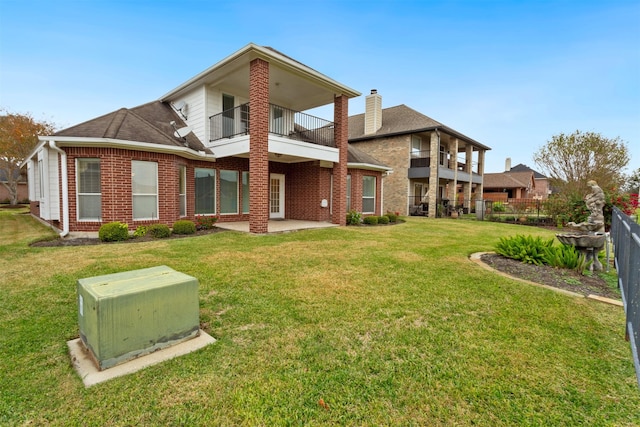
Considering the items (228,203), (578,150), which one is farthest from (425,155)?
(228,203)

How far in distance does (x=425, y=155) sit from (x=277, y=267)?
1980 cm

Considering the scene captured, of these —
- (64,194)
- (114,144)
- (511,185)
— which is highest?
(511,185)

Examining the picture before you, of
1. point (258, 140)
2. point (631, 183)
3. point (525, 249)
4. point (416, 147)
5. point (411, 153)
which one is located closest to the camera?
point (525, 249)

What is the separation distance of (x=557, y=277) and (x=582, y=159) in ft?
59.2

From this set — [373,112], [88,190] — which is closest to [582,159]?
[373,112]

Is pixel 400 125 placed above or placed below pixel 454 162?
above

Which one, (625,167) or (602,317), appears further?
(625,167)

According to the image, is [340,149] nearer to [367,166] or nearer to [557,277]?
[367,166]

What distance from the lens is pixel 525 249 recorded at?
245 inches

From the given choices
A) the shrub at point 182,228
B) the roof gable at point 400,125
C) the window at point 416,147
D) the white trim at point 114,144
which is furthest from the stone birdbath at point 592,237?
the window at point 416,147

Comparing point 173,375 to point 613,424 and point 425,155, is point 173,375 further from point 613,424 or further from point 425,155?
point 425,155

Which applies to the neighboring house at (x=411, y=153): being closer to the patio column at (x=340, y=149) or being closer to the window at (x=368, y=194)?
the window at (x=368, y=194)

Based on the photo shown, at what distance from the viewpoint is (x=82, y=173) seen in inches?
348

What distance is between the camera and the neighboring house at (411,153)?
20.0m
